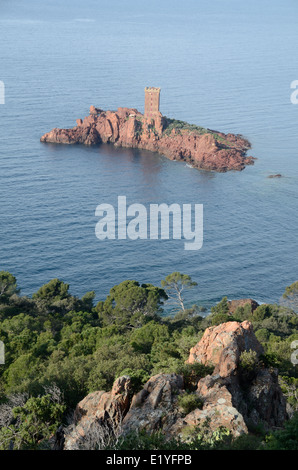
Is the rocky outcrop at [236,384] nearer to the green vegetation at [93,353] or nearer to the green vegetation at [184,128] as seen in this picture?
the green vegetation at [93,353]

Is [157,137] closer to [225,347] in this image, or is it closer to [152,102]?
[152,102]

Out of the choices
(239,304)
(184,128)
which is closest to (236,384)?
(239,304)

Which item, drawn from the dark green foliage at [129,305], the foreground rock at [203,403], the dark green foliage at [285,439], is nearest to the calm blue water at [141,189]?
the dark green foliage at [129,305]

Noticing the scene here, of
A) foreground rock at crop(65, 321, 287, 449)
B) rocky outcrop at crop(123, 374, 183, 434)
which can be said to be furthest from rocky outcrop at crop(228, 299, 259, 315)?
rocky outcrop at crop(123, 374, 183, 434)

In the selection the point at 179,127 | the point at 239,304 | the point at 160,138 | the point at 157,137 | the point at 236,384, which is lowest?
the point at 239,304
